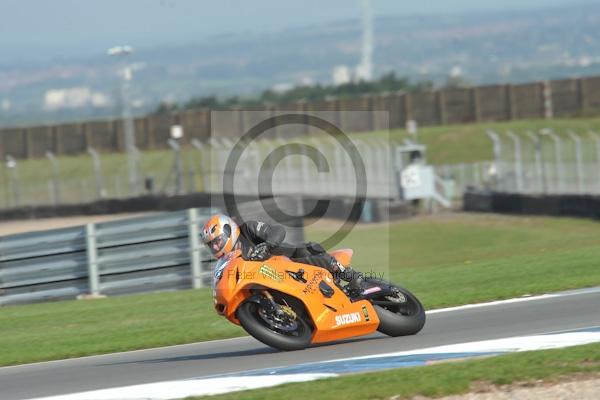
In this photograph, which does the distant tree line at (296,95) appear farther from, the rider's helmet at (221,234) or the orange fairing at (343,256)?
the rider's helmet at (221,234)

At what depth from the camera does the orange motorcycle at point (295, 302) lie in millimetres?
8781

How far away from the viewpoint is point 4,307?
15914 mm

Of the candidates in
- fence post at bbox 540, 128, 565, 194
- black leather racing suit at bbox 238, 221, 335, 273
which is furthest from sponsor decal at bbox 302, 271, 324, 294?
fence post at bbox 540, 128, 565, 194

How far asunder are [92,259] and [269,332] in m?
7.36

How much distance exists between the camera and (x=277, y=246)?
29.6 feet

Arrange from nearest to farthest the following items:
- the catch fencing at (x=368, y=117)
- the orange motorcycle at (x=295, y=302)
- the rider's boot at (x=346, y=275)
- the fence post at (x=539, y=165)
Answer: the orange motorcycle at (x=295, y=302) < the rider's boot at (x=346, y=275) < the fence post at (x=539, y=165) < the catch fencing at (x=368, y=117)

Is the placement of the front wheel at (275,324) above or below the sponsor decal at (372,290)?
below

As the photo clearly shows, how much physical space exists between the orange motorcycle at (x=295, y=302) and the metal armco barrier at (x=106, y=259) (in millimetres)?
6869

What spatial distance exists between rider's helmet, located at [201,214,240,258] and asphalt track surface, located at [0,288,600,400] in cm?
92

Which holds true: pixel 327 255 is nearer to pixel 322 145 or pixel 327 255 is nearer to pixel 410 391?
pixel 410 391

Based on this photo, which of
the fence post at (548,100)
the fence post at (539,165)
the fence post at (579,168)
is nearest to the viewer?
the fence post at (579,168)

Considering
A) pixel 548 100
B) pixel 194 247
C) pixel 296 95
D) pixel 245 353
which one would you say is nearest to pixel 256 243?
pixel 245 353

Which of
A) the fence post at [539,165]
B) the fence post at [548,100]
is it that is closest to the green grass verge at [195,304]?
the fence post at [539,165]

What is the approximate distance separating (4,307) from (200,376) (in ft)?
26.9
